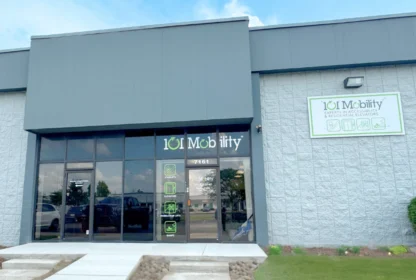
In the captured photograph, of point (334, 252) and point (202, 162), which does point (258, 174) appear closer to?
point (202, 162)

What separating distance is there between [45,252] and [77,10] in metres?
8.74

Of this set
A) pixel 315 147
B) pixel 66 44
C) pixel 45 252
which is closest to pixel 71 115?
pixel 66 44

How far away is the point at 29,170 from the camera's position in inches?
364

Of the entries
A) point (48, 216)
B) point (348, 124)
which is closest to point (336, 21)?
point (348, 124)

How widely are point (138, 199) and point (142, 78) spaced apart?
3612mm

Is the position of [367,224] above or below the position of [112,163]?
below

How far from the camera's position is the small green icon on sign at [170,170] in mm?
8891

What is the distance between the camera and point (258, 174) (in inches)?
332

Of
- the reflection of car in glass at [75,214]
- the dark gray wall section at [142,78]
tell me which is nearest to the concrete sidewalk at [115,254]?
the reflection of car in glass at [75,214]

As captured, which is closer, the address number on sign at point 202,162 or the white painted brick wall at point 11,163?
the address number on sign at point 202,162

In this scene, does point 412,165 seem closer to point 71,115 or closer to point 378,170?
point 378,170

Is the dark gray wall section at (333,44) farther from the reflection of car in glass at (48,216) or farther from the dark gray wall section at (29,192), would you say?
the reflection of car in glass at (48,216)

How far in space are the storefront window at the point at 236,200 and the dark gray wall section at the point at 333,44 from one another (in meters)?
2.98

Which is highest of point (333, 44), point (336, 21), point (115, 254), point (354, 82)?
point (336, 21)
